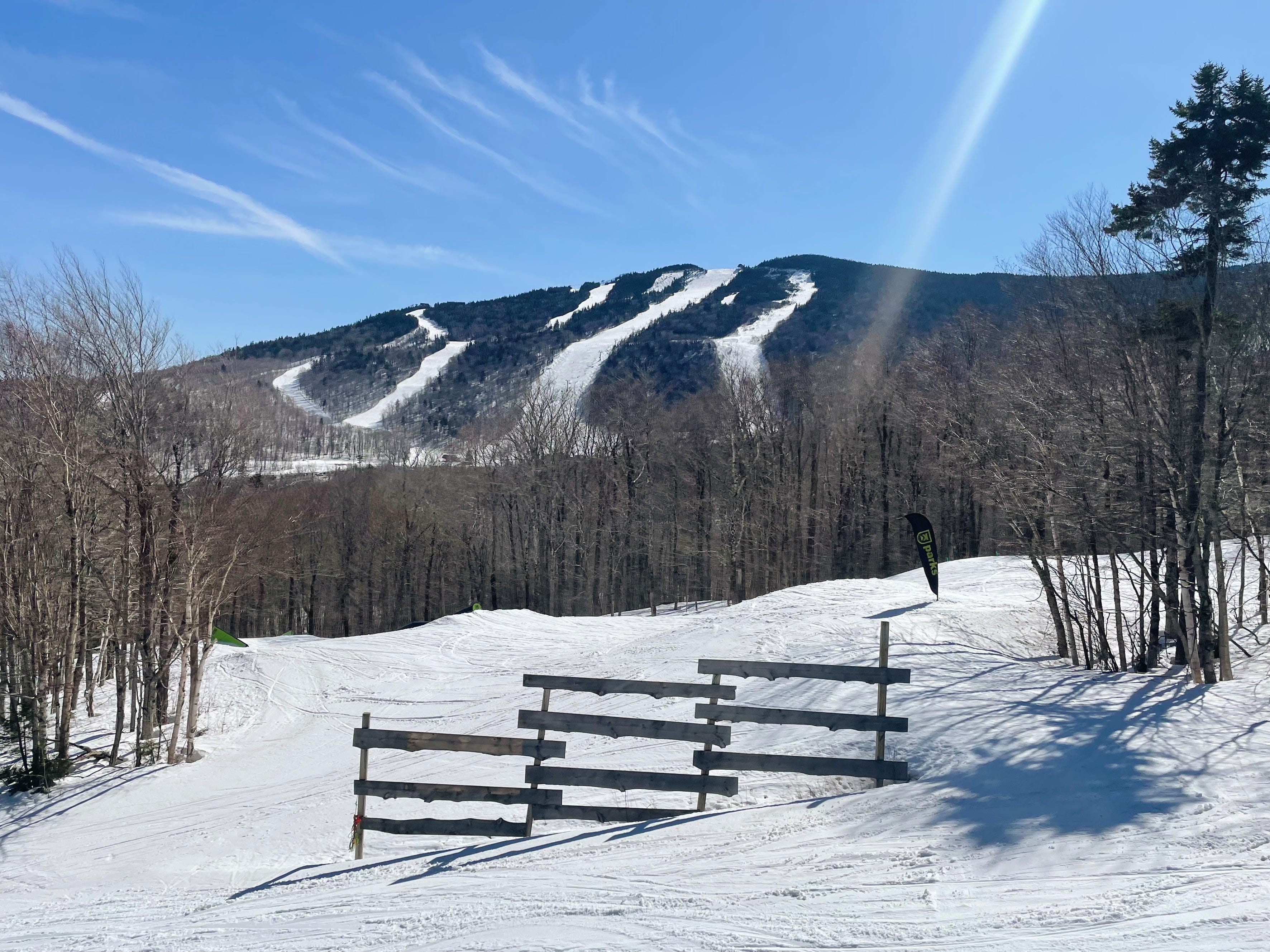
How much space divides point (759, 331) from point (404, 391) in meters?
83.7

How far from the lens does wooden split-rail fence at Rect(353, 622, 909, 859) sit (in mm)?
8406

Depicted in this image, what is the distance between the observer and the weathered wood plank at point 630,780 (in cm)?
860

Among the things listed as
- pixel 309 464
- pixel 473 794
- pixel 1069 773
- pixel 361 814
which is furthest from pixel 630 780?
pixel 309 464

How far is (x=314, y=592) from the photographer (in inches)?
2063

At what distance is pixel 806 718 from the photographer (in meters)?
8.34

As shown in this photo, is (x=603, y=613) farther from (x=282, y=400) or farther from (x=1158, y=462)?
(x=282, y=400)

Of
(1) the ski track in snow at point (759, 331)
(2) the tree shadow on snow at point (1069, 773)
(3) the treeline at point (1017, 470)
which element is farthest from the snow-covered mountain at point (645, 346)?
(2) the tree shadow on snow at point (1069, 773)

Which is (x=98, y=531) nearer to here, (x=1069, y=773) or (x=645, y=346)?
(x=1069, y=773)

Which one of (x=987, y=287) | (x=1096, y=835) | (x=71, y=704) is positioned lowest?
(x=71, y=704)

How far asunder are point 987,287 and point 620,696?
14049 cm

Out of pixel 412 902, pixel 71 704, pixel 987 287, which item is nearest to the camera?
pixel 412 902

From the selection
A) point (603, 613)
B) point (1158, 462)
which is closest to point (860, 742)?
point (1158, 462)

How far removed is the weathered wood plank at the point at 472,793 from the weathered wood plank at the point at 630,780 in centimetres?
13

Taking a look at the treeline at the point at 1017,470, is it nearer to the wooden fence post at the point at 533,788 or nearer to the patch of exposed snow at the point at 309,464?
the wooden fence post at the point at 533,788
